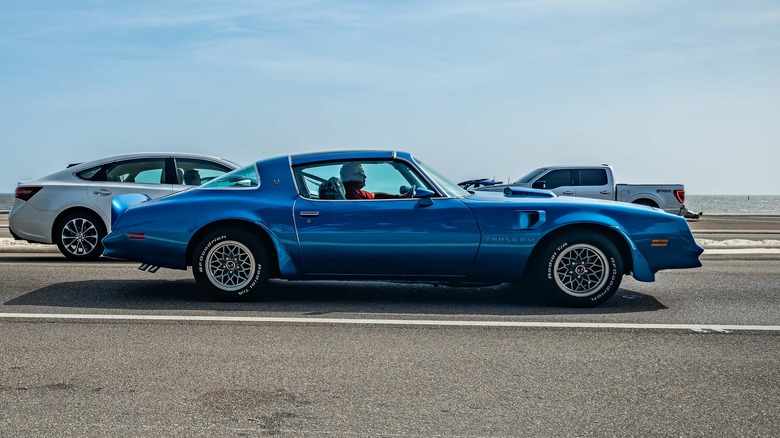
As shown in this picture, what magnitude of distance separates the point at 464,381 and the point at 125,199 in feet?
15.9

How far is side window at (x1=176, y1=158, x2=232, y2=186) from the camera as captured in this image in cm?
1155

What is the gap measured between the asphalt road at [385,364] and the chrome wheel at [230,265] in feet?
0.66

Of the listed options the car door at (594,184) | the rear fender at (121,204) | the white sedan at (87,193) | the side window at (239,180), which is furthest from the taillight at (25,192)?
the car door at (594,184)

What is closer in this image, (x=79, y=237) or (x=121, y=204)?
(x=121, y=204)

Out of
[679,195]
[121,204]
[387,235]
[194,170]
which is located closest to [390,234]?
[387,235]

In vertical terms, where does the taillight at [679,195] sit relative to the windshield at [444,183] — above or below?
below

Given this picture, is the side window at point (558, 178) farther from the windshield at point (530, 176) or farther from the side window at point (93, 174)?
the side window at point (93, 174)

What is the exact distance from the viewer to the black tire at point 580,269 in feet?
22.7

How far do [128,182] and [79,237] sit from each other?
39.6 inches

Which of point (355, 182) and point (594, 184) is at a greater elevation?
point (355, 182)

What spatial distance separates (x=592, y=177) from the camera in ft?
73.0

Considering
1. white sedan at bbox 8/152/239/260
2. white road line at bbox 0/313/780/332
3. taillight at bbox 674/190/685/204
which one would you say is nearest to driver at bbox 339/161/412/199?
white road line at bbox 0/313/780/332

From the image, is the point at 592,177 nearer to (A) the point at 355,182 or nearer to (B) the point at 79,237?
(B) the point at 79,237

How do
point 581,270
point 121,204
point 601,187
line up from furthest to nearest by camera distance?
point 601,187, point 121,204, point 581,270
